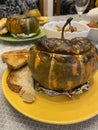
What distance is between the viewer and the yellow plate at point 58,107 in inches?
15.1

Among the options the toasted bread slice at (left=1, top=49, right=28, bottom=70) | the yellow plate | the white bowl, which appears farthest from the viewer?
the white bowl

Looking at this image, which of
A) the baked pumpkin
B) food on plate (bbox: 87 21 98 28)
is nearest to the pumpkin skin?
the baked pumpkin

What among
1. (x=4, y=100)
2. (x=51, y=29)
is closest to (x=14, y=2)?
(x=51, y=29)

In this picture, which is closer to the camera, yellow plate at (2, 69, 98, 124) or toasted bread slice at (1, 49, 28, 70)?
yellow plate at (2, 69, 98, 124)

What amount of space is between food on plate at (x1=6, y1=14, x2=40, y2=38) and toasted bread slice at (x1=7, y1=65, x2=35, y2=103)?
251 millimetres

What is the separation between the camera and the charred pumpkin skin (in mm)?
720

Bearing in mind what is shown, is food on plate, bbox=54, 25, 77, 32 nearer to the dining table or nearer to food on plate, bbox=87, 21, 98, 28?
food on plate, bbox=87, 21, 98, 28

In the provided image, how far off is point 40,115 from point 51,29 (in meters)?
0.40

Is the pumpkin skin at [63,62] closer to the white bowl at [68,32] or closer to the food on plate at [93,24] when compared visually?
the white bowl at [68,32]

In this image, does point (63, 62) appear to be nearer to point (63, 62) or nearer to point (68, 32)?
point (63, 62)

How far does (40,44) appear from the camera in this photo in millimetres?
428

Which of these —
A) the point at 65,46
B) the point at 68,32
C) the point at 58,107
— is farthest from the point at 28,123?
the point at 68,32

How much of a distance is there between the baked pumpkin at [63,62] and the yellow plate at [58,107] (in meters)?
0.03

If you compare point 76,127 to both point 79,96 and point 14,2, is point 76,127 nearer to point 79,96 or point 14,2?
point 79,96
